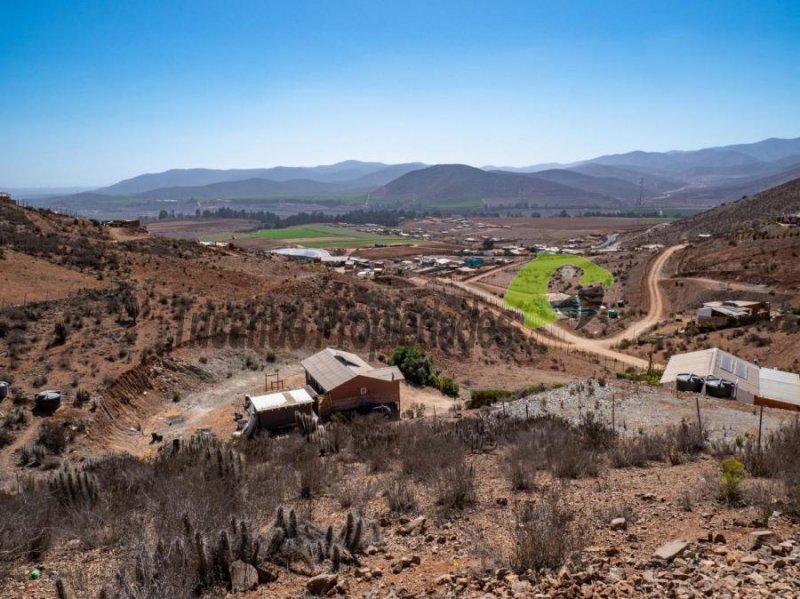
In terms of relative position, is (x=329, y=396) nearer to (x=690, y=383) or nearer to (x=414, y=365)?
(x=414, y=365)

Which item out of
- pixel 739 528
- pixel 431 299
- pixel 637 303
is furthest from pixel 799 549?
pixel 637 303

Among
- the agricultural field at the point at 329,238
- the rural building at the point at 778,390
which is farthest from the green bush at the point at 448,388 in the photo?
the agricultural field at the point at 329,238

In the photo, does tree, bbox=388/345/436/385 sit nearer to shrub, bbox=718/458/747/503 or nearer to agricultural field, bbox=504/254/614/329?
shrub, bbox=718/458/747/503

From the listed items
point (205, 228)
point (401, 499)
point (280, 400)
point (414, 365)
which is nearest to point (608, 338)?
point (414, 365)

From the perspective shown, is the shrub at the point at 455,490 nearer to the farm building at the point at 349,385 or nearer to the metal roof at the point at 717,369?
the farm building at the point at 349,385

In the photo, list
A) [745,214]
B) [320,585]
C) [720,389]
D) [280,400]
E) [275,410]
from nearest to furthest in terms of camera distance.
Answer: [320,585] < [275,410] < [280,400] < [720,389] < [745,214]
